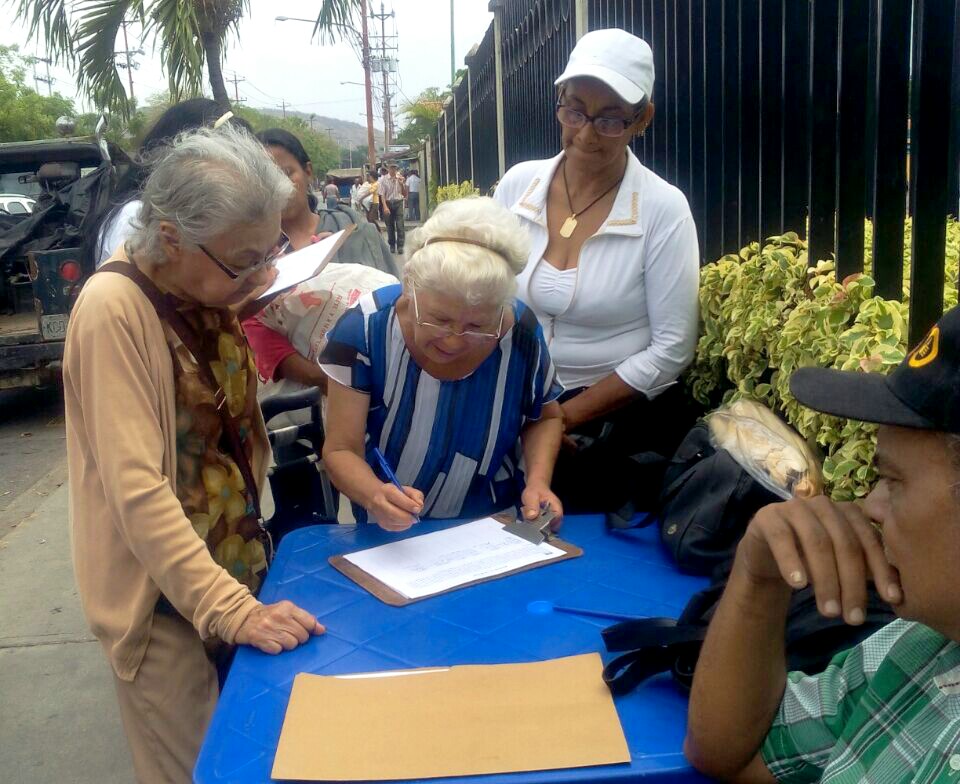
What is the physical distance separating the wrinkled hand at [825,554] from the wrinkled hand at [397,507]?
928 millimetres

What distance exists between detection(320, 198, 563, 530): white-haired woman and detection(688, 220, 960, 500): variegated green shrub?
2.04 feet

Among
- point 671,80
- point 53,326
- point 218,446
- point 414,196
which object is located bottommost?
point 414,196

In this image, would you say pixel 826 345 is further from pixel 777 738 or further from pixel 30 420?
pixel 30 420

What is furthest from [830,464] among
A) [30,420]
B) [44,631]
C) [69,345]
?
[30,420]

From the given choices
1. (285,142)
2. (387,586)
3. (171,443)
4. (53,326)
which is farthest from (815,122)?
(53,326)

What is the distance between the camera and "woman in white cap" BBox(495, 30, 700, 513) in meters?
2.71

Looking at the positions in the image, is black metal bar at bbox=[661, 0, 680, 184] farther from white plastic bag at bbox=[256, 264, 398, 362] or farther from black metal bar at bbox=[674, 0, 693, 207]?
white plastic bag at bbox=[256, 264, 398, 362]

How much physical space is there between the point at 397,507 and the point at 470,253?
619 millimetres

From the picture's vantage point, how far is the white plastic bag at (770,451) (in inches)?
78.8

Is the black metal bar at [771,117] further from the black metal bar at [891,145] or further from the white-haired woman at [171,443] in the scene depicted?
the white-haired woman at [171,443]

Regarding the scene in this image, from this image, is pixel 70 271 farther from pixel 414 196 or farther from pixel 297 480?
pixel 414 196

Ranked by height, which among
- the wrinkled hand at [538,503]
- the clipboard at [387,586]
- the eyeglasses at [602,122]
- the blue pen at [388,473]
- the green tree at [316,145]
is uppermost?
the eyeglasses at [602,122]

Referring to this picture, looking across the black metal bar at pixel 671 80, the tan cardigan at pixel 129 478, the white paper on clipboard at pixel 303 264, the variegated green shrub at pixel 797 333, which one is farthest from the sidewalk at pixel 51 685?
the black metal bar at pixel 671 80

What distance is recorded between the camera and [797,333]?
2.36 metres
